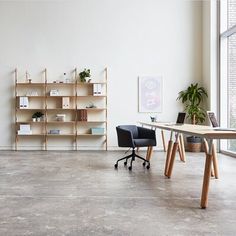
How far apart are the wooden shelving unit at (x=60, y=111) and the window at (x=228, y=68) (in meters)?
2.90

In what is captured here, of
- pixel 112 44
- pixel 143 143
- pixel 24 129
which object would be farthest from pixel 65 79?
pixel 143 143

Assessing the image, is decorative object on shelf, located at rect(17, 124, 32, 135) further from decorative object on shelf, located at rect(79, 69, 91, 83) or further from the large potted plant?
the large potted plant

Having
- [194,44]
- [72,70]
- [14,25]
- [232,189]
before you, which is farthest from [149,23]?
[232,189]

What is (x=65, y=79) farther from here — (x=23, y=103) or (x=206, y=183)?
(x=206, y=183)

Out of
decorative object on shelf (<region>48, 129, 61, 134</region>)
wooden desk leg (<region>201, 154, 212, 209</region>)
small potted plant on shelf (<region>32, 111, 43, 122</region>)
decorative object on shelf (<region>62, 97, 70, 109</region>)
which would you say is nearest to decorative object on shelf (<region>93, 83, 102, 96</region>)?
decorative object on shelf (<region>62, 97, 70, 109</region>)

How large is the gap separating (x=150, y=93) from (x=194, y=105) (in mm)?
1160

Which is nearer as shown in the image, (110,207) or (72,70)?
(110,207)

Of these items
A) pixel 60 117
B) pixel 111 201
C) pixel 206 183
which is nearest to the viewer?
pixel 206 183

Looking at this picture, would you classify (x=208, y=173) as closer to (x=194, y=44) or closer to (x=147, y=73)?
(x=147, y=73)

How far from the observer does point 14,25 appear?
24.4 ft

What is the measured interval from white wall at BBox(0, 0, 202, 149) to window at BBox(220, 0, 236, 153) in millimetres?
797

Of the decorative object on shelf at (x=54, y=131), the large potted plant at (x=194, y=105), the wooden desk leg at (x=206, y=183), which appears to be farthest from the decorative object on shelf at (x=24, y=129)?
the wooden desk leg at (x=206, y=183)

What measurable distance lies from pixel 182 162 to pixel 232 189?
2050 mm

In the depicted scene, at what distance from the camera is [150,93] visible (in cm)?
747
